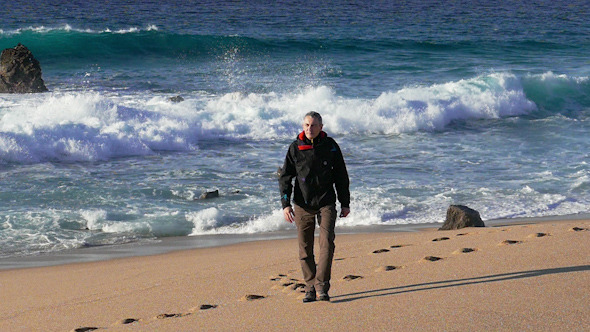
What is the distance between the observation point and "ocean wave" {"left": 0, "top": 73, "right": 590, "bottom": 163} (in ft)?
55.0

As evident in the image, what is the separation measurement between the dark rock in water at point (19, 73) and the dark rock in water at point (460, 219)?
1682 cm

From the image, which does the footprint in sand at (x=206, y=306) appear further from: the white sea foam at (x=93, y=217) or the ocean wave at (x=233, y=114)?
the ocean wave at (x=233, y=114)

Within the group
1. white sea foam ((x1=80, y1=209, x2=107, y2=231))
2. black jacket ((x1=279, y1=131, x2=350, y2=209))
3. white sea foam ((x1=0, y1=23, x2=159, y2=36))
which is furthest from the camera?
white sea foam ((x1=0, y1=23, x2=159, y2=36))

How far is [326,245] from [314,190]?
1.40ft

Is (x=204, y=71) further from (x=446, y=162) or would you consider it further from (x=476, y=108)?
(x=446, y=162)

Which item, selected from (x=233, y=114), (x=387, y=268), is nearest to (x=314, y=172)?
(x=387, y=268)

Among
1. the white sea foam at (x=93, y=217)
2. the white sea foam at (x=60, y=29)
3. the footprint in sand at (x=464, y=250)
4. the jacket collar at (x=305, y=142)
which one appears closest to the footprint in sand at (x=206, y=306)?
the jacket collar at (x=305, y=142)

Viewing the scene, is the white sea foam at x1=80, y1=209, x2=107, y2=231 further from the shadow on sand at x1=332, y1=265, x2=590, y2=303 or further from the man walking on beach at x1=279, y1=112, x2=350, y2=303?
the shadow on sand at x1=332, y1=265, x2=590, y2=303

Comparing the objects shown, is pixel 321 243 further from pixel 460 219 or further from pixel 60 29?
pixel 60 29

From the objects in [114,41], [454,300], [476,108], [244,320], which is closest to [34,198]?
[244,320]

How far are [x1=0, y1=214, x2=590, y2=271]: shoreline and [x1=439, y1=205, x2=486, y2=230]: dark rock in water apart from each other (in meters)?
0.75

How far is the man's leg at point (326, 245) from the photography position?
6.18 m

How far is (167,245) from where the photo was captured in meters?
10.1

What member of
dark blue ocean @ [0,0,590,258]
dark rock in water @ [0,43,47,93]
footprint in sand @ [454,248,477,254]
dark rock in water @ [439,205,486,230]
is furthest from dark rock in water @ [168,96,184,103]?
footprint in sand @ [454,248,477,254]
